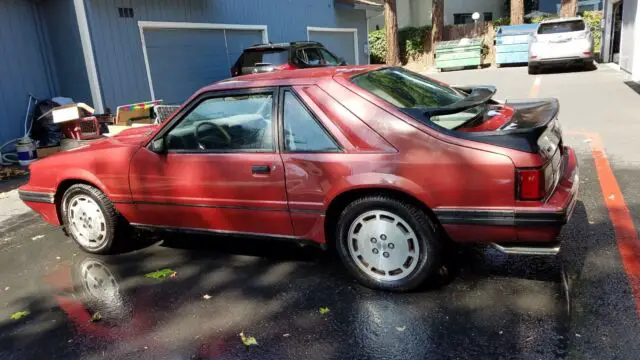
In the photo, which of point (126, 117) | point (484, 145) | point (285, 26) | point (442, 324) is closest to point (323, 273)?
point (442, 324)

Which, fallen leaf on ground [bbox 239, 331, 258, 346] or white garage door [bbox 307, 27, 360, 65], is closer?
fallen leaf on ground [bbox 239, 331, 258, 346]

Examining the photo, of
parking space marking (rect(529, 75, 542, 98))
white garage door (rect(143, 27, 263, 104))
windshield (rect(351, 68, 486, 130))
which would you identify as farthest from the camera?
parking space marking (rect(529, 75, 542, 98))

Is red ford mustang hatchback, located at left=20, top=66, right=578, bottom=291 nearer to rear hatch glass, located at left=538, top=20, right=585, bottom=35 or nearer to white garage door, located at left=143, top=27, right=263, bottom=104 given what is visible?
white garage door, located at left=143, top=27, right=263, bottom=104

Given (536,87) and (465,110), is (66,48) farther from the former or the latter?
(536,87)

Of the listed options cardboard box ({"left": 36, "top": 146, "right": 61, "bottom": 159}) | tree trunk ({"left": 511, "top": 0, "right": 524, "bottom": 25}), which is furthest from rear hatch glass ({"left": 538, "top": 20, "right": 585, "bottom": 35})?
cardboard box ({"left": 36, "top": 146, "right": 61, "bottom": 159})

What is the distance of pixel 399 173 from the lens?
308cm

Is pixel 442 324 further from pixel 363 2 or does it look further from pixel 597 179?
pixel 363 2

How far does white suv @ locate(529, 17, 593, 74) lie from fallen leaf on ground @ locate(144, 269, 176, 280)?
15.4 meters

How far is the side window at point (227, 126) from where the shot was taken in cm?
359

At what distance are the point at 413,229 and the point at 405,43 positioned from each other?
984 inches

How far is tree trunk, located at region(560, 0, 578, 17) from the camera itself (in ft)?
68.0

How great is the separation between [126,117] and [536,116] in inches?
293

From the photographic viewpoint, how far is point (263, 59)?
36.7ft

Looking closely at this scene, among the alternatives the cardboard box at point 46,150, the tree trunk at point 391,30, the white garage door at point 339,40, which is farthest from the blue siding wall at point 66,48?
the tree trunk at point 391,30
